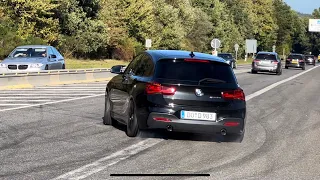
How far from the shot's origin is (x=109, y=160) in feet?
24.2

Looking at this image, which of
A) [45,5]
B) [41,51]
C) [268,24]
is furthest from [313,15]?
[41,51]

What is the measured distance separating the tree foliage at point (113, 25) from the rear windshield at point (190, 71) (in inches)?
1220

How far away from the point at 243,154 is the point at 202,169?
1.41 m

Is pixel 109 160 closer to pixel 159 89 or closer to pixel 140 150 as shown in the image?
pixel 140 150

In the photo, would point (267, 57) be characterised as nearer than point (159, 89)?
No

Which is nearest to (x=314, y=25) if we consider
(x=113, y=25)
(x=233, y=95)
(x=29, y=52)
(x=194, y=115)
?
(x=113, y=25)

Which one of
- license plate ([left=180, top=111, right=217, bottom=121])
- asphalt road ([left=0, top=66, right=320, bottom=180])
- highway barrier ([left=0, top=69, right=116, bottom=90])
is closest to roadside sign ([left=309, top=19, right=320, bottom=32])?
highway barrier ([left=0, top=69, right=116, bottom=90])

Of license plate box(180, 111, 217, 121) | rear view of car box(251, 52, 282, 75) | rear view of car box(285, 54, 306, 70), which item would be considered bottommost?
rear view of car box(285, 54, 306, 70)

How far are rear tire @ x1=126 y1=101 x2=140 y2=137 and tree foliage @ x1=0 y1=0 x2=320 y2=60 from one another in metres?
30.5

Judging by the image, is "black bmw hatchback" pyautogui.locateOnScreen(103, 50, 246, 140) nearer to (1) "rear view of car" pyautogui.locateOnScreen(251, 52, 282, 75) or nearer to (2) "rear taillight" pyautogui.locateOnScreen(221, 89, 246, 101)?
(2) "rear taillight" pyautogui.locateOnScreen(221, 89, 246, 101)

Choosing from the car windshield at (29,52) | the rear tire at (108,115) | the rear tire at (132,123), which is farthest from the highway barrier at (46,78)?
the rear tire at (132,123)

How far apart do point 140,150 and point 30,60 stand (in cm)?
1493

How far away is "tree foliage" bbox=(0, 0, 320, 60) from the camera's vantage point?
4353cm

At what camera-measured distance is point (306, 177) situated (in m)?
6.80
